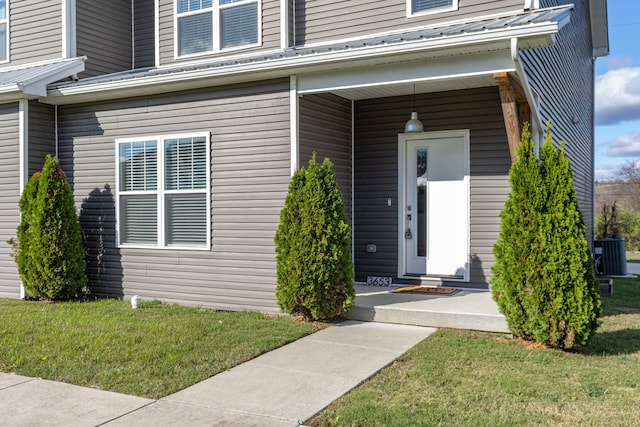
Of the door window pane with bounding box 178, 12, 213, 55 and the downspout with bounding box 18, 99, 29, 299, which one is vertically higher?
the door window pane with bounding box 178, 12, 213, 55

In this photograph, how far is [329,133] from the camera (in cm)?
764

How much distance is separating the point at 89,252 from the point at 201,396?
489 centimetres

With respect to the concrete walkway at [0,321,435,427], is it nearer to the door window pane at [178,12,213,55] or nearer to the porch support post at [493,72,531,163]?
the porch support post at [493,72,531,163]

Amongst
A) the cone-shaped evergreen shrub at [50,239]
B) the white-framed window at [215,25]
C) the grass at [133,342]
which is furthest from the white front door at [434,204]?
the cone-shaped evergreen shrub at [50,239]

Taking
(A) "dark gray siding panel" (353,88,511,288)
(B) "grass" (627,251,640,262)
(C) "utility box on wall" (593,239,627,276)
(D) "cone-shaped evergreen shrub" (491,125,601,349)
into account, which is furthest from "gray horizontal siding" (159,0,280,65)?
(B) "grass" (627,251,640,262)

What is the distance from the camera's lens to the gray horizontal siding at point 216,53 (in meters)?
8.35

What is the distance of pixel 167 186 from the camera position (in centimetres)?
773

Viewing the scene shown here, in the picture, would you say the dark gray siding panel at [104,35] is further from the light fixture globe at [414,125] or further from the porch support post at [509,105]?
the porch support post at [509,105]

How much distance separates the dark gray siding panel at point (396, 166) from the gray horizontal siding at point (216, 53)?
1599mm

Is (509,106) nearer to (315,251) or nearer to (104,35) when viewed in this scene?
(315,251)

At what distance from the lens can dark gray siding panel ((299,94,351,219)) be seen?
707 cm

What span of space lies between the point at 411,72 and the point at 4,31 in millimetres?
7514

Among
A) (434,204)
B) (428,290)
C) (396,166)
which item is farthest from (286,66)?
(428,290)

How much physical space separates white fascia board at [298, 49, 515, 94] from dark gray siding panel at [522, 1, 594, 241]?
2.54ft
